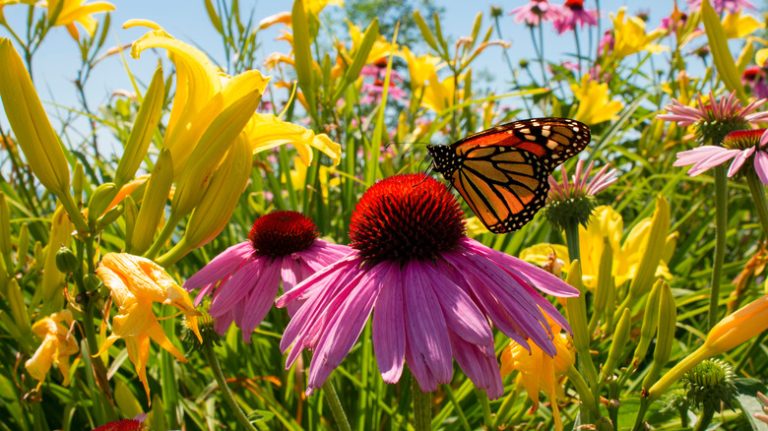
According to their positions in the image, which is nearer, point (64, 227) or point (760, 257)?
point (64, 227)

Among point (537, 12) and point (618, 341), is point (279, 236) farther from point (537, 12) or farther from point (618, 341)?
point (537, 12)

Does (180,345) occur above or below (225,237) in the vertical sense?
below

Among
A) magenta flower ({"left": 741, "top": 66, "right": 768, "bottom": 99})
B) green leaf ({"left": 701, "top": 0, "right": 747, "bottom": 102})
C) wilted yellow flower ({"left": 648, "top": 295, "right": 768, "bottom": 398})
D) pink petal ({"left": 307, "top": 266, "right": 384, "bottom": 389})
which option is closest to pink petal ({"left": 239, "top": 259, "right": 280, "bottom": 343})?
pink petal ({"left": 307, "top": 266, "right": 384, "bottom": 389})

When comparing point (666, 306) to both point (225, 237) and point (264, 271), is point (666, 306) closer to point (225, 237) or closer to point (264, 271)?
point (264, 271)

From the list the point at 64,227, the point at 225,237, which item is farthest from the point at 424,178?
the point at 225,237

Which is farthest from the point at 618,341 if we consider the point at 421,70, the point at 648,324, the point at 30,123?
the point at 421,70

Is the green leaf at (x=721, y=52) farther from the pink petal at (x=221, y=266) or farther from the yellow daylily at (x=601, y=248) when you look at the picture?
the pink petal at (x=221, y=266)
